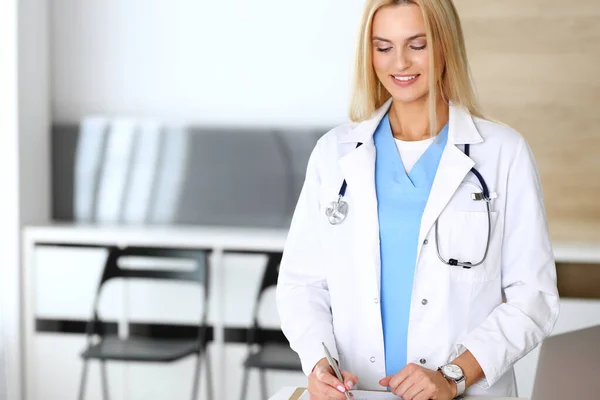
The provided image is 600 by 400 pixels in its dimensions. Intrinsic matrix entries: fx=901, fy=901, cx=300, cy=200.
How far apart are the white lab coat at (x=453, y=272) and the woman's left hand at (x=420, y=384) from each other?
4.2 inches

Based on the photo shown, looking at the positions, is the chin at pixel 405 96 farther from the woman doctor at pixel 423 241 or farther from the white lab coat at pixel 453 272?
the white lab coat at pixel 453 272

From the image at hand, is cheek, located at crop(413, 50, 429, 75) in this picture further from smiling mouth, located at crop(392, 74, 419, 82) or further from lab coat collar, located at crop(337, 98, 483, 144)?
lab coat collar, located at crop(337, 98, 483, 144)

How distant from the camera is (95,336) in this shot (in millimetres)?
4012

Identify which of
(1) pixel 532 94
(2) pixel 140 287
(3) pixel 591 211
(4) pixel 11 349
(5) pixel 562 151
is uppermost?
(1) pixel 532 94

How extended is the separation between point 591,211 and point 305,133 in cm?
131

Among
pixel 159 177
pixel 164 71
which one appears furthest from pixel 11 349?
pixel 164 71

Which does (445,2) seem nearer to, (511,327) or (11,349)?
(511,327)

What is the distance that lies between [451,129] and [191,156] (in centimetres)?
241

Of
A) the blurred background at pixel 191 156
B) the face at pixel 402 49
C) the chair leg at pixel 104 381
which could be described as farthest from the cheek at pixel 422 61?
the chair leg at pixel 104 381

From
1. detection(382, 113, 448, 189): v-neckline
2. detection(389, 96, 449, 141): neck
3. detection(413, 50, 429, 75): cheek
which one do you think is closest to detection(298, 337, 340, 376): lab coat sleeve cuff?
detection(382, 113, 448, 189): v-neckline

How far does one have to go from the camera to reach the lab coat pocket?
1938 mm

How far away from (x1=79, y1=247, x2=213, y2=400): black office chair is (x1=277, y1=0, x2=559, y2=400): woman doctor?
69.8 inches

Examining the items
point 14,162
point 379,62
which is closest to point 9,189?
point 14,162

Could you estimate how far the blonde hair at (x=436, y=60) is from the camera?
1.91 m
